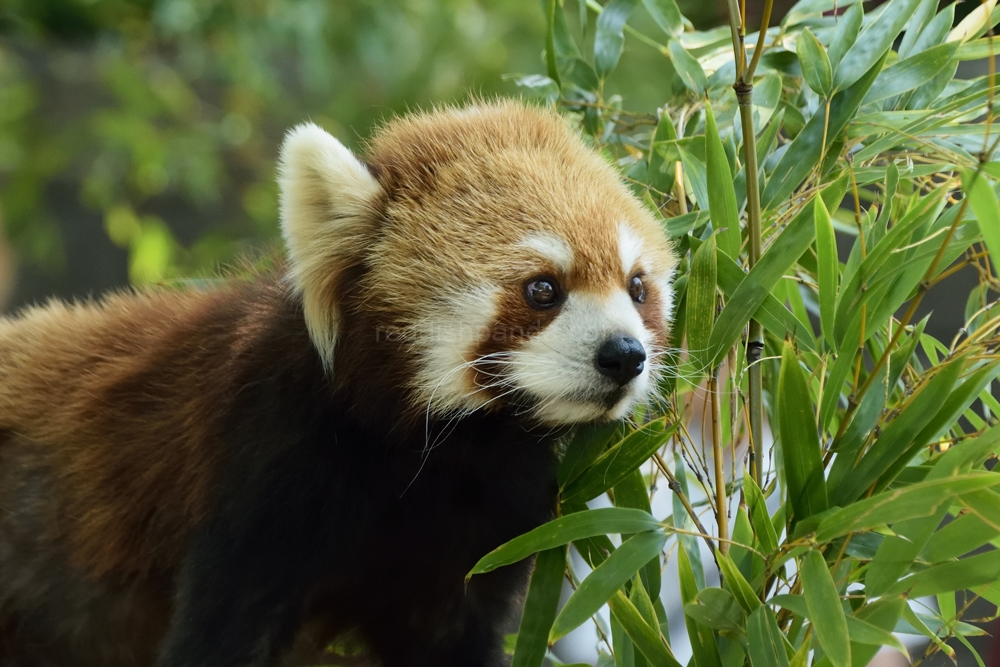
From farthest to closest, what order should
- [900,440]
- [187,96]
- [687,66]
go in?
[187,96] < [687,66] < [900,440]

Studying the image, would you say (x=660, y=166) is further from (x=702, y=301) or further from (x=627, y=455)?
(x=627, y=455)

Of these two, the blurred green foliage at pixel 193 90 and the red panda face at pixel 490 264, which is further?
the blurred green foliage at pixel 193 90

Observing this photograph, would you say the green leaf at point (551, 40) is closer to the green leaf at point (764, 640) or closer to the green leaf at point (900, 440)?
the green leaf at point (900, 440)

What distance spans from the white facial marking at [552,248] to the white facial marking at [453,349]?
0.10m

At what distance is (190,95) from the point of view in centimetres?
542

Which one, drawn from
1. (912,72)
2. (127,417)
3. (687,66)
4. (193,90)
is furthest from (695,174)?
(193,90)

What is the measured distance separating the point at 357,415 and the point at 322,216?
367mm

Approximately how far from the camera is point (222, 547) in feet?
5.29

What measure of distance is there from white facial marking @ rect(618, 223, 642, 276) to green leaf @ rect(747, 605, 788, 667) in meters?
0.61

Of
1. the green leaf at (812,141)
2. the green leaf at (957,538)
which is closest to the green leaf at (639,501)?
the green leaf at (957,538)

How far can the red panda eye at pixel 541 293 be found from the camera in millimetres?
1587

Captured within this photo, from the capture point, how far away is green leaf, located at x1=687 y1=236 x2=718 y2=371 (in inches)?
61.0

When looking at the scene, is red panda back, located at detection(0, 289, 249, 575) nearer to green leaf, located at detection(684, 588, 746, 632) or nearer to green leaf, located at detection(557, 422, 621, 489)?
green leaf, located at detection(557, 422, 621, 489)

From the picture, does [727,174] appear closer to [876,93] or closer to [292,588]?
[876,93]
